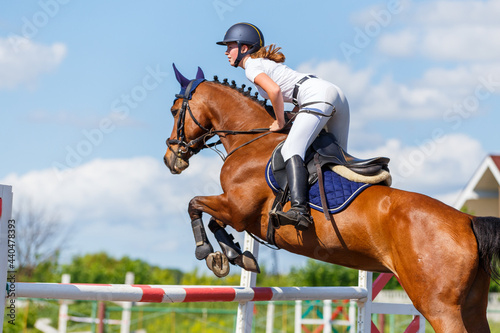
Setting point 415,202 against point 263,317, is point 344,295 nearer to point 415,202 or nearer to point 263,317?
point 415,202

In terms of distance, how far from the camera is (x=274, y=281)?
1881 centimetres

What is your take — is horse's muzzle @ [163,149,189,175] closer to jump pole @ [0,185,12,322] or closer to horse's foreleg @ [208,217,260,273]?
horse's foreleg @ [208,217,260,273]

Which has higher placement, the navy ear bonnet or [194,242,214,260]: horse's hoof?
the navy ear bonnet

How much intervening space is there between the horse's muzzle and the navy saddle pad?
134 cm

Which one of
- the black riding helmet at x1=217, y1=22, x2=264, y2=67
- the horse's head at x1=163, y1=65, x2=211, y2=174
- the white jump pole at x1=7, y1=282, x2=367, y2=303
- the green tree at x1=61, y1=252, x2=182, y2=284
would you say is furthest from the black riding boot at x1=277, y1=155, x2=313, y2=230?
the green tree at x1=61, y1=252, x2=182, y2=284

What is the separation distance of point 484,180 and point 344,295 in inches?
613

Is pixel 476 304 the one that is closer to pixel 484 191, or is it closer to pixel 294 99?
pixel 294 99

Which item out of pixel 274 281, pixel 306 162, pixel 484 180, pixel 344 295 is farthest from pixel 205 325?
pixel 306 162

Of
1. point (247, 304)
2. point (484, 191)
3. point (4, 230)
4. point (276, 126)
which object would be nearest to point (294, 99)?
point (276, 126)

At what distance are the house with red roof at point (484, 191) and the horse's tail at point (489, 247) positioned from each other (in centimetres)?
1518

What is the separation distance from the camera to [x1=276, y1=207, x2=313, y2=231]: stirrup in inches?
164

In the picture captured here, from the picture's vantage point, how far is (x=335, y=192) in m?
4.25

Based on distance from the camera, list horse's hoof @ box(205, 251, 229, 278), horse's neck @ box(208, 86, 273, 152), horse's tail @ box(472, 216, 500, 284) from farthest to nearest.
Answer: horse's neck @ box(208, 86, 273, 152), horse's hoof @ box(205, 251, 229, 278), horse's tail @ box(472, 216, 500, 284)

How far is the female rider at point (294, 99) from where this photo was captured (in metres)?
4.27
